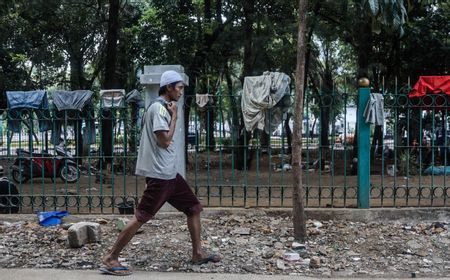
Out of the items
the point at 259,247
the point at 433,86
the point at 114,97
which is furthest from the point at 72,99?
the point at 433,86

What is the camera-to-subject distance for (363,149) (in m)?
6.57

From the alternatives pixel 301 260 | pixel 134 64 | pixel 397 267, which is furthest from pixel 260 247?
pixel 134 64

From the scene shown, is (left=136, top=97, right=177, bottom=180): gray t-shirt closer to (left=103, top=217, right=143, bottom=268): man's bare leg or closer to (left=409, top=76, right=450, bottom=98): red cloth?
(left=103, top=217, right=143, bottom=268): man's bare leg

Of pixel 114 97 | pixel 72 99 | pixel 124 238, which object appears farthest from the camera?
pixel 72 99

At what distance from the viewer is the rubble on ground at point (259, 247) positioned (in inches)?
202

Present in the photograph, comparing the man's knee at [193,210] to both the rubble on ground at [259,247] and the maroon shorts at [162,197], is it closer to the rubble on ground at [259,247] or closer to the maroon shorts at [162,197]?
the maroon shorts at [162,197]

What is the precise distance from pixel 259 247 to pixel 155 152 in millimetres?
1795

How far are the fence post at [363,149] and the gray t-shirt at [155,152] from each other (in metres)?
2.90

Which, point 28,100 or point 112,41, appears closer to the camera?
point 28,100

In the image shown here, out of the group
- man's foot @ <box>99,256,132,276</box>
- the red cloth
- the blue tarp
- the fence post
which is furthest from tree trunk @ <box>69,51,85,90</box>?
man's foot @ <box>99,256,132,276</box>

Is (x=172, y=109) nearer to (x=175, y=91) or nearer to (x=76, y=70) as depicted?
(x=175, y=91)

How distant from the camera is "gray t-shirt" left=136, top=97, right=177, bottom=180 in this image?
459 centimetres

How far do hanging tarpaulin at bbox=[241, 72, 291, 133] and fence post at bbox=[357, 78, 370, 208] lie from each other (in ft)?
3.07

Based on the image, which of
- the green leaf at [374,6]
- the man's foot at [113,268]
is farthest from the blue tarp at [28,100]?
the green leaf at [374,6]
